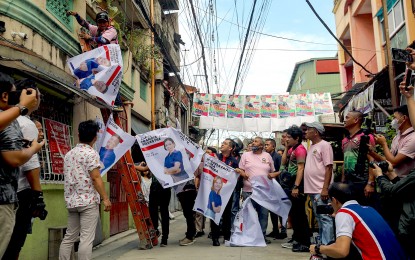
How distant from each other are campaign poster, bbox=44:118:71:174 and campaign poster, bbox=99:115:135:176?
77cm

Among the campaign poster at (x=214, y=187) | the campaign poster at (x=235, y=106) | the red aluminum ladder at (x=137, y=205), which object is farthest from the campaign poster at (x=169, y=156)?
the campaign poster at (x=235, y=106)

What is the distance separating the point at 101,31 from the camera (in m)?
6.47

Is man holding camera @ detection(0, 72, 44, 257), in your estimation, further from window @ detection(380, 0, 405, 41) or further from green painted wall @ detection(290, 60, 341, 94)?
green painted wall @ detection(290, 60, 341, 94)

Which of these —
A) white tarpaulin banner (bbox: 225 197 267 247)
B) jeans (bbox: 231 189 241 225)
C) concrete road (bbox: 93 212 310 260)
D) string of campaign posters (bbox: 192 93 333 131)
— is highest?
string of campaign posters (bbox: 192 93 333 131)

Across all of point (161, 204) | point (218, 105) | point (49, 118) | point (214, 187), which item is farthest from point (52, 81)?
point (218, 105)

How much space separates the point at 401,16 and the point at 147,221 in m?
10.3

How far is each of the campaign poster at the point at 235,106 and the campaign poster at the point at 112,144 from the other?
28.4 ft

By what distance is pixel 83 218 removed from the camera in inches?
170

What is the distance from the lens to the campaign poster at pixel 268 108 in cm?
1452

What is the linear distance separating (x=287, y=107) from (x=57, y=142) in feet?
32.9

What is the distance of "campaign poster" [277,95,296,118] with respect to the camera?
571 inches

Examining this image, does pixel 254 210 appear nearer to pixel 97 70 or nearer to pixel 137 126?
pixel 97 70

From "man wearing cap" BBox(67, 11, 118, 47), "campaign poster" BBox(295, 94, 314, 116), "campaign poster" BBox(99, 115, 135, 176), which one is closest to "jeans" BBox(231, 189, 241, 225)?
"campaign poster" BBox(99, 115, 135, 176)

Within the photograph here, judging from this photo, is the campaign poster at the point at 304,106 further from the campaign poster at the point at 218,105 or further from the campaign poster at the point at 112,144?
the campaign poster at the point at 112,144
